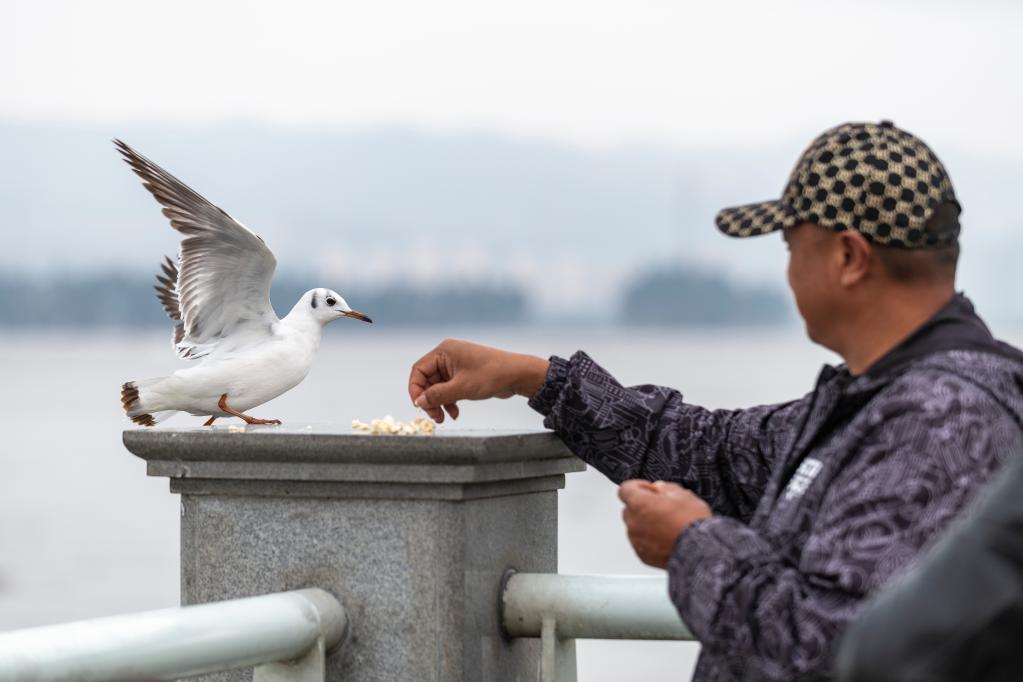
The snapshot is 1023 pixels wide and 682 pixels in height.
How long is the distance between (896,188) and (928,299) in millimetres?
186

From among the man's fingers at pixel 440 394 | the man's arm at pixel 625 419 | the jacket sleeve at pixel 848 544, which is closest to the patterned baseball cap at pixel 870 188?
the jacket sleeve at pixel 848 544

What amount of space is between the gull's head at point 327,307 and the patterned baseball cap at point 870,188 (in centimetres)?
269

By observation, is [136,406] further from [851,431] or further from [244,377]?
[851,431]

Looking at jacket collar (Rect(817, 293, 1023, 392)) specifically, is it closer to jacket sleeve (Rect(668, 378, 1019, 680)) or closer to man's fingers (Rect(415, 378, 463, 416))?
jacket sleeve (Rect(668, 378, 1019, 680))

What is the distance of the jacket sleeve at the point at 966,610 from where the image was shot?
1.51m

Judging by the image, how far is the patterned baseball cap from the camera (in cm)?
266

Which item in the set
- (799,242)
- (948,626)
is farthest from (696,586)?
(948,626)

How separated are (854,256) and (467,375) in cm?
137

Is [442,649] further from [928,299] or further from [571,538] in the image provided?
[571,538]

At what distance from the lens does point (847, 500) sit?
2.47 m

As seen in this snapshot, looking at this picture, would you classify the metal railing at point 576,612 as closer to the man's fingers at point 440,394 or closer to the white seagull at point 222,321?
the man's fingers at point 440,394

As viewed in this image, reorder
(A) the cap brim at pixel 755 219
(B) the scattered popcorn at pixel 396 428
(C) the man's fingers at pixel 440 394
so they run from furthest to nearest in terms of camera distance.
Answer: (C) the man's fingers at pixel 440 394 → (B) the scattered popcorn at pixel 396 428 → (A) the cap brim at pixel 755 219

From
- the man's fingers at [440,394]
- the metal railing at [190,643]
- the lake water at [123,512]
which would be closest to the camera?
the metal railing at [190,643]

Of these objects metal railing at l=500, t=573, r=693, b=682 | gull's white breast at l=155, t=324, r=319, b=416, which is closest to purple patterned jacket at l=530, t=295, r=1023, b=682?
metal railing at l=500, t=573, r=693, b=682
